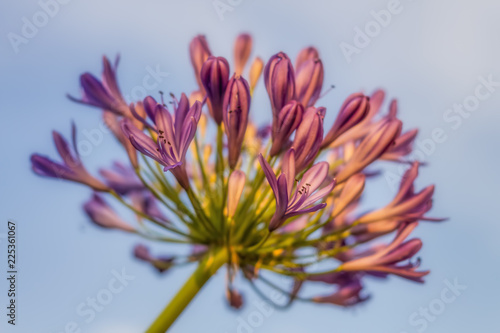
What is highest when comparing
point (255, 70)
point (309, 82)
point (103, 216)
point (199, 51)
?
point (199, 51)

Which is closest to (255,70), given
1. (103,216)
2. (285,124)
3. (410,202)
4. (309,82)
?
(309,82)

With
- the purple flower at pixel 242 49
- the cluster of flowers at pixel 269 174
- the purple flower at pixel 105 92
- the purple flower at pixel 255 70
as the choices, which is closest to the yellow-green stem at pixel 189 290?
the cluster of flowers at pixel 269 174

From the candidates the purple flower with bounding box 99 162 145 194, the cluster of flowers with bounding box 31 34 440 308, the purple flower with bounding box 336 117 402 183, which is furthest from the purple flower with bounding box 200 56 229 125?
the purple flower with bounding box 99 162 145 194

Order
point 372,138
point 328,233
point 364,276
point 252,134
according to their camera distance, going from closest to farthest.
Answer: point 372,138 → point 328,233 → point 364,276 → point 252,134

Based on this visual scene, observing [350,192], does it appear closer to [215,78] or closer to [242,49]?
[215,78]

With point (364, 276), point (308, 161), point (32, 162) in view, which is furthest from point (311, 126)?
point (32, 162)

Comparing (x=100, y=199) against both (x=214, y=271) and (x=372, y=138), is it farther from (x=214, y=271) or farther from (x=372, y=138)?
(x=372, y=138)
